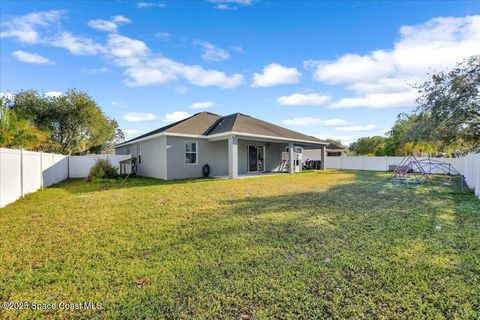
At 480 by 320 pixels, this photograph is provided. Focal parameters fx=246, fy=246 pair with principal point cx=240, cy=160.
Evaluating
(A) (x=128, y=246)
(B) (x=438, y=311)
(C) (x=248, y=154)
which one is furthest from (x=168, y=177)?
(B) (x=438, y=311)

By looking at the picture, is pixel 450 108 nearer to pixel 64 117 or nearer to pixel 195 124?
pixel 195 124

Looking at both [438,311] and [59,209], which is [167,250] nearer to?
[438,311]

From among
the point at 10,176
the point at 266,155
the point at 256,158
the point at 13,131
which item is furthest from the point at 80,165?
the point at 266,155

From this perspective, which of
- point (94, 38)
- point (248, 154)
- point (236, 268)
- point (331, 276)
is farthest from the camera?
point (248, 154)

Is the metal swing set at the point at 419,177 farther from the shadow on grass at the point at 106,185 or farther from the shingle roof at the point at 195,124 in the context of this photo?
the shingle roof at the point at 195,124

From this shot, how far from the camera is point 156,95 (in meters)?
19.0

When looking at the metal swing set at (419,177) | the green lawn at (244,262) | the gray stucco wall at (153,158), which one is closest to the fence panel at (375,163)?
the metal swing set at (419,177)

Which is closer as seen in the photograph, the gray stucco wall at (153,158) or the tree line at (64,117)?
the gray stucco wall at (153,158)

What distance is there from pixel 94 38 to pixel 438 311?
49.8 ft

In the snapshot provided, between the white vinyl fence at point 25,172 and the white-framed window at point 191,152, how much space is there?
6590 mm

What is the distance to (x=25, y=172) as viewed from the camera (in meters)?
8.60

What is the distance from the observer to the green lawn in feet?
7.98

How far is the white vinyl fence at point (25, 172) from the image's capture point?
695 cm

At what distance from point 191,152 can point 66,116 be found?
16.1m
